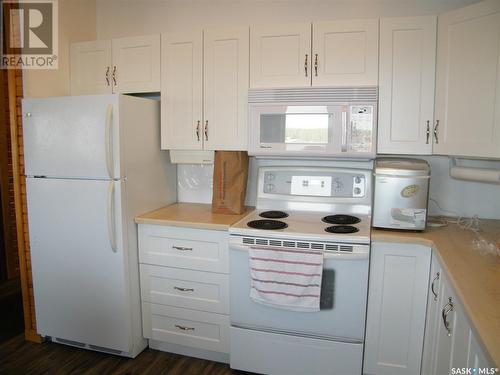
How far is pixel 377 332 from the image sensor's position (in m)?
1.97

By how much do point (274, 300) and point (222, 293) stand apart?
37cm

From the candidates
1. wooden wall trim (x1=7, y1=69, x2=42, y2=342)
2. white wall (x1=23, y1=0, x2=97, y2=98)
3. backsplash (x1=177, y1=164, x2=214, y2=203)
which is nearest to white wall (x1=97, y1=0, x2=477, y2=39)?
white wall (x1=23, y1=0, x2=97, y2=98)

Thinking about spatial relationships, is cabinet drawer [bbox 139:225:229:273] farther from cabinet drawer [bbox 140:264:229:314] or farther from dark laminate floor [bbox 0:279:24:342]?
dark laminate floor [bbox 0:279:24:342]

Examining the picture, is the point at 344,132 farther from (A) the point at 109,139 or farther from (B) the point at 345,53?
(A) the point at 109,139

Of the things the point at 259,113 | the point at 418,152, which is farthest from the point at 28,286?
the point at 418,152

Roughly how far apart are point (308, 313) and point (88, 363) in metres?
1.43

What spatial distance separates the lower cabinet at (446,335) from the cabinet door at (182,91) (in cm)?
162

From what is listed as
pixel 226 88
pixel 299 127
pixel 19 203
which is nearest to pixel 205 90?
pixel 226 88

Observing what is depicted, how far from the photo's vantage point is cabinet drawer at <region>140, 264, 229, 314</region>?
7.16 feet

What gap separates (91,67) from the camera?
2.60 metres

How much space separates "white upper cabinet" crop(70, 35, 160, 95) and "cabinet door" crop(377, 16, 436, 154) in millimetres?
1474

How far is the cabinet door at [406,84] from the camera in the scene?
2029 mm

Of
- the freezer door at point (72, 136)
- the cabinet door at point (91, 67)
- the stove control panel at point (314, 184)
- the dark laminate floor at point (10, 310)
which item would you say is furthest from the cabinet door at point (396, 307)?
the dark laminate floor at point (10, 310)

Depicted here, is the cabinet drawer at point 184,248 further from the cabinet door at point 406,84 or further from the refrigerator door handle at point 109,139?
the cabinet door at point 406,84
